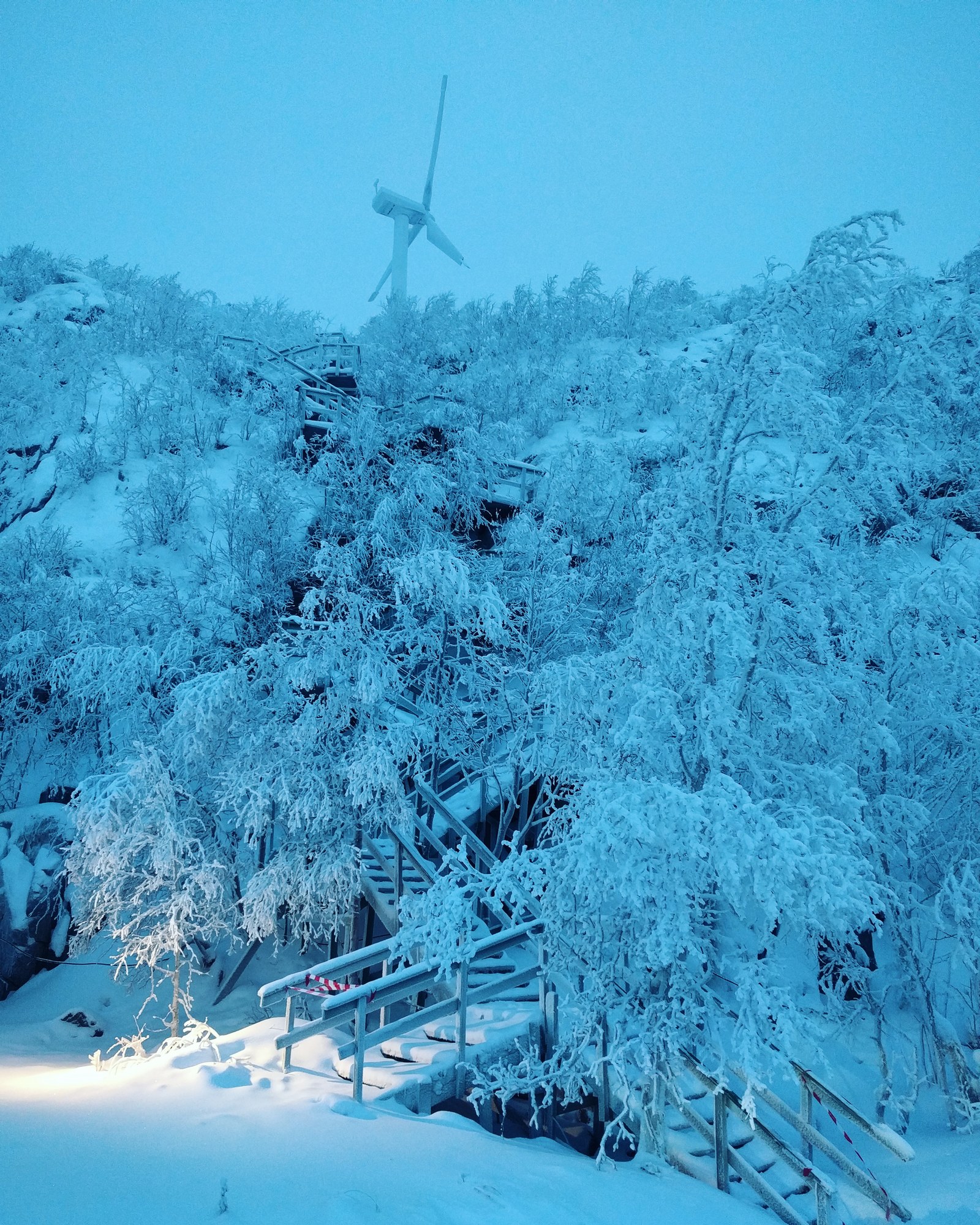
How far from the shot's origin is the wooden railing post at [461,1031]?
25.5ft

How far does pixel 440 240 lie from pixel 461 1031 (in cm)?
3762

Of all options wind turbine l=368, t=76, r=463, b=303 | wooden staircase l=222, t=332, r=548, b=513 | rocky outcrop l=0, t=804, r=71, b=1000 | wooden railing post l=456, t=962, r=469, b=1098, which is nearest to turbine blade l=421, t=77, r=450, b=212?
wind turbine l=368, t=76, r=463, b=303

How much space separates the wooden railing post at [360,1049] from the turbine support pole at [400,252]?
3267cm

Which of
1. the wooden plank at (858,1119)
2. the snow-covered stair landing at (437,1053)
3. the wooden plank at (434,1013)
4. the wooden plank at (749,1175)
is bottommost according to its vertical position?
the wooden plank at (749,1175)

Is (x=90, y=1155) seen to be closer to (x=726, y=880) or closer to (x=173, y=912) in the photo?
(x=726, y=880)

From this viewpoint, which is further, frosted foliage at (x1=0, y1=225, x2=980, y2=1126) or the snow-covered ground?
frosted foliage at (x1=0, y1=225, x2=980, y2=1126)

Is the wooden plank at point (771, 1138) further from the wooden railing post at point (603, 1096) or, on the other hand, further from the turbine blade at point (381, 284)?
the turbine blade at point (381, 284)

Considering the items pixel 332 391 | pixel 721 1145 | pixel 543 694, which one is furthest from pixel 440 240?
pixel 721 1145

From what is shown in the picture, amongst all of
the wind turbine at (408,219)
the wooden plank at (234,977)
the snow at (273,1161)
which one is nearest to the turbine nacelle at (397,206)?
the wind turbine at (408,219)

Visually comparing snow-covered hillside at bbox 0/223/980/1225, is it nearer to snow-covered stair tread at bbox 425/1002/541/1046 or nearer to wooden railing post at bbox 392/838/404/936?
snow-covered stair tread at bbox 425/1002/541/1046

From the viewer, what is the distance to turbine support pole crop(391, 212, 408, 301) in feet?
119

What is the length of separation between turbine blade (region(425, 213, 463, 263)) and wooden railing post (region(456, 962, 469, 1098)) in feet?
117

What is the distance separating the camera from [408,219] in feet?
128

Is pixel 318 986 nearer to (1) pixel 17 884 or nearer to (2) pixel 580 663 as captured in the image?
(2) pixel 580 663
